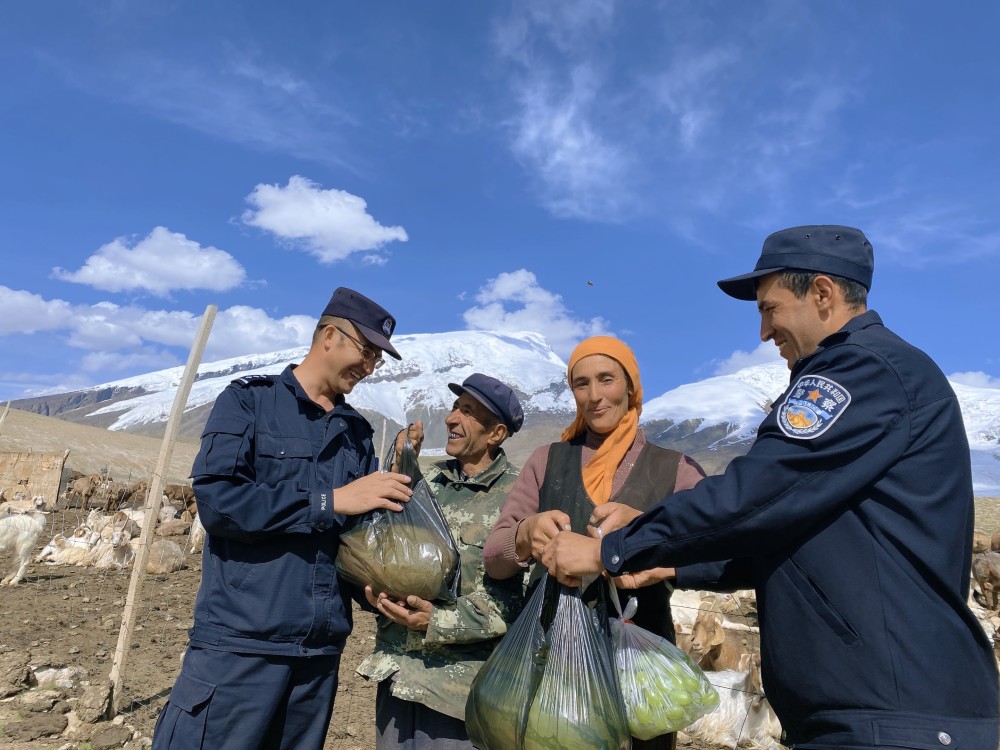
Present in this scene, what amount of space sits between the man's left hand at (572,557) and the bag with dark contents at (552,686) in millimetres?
64

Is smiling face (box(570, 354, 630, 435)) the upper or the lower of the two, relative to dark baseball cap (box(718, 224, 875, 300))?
lower

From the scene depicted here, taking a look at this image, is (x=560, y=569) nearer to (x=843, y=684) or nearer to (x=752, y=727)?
(x=843, y=684)

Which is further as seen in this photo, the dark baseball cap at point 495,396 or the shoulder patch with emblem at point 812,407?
the dark baseball cap at point 495,396

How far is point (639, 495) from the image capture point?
7.29 feet

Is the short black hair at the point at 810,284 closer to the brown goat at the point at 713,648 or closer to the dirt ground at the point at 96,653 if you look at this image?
the brown goat at the point at 713,648

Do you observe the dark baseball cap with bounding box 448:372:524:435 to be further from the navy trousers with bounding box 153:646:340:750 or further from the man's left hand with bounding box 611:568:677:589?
the navy trousers with bounding box 153:646:340:750

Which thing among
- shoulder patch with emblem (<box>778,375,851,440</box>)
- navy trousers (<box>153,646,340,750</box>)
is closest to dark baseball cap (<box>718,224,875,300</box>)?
shoulder patch with emblem (<box>778,375,851,440</box>)

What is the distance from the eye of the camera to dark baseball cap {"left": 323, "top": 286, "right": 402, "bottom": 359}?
270cm

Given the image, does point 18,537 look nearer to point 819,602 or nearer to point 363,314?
point 363,314

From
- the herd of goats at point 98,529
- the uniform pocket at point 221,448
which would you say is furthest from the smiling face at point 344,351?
the herd of goats at point 98,529

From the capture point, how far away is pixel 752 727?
441 centimetres

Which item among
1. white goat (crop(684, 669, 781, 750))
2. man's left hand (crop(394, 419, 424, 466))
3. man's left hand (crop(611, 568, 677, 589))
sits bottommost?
white goat (crop(684, 669, 781, 750))

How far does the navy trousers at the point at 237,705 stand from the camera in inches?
88.4

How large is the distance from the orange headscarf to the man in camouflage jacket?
20.4 inches
